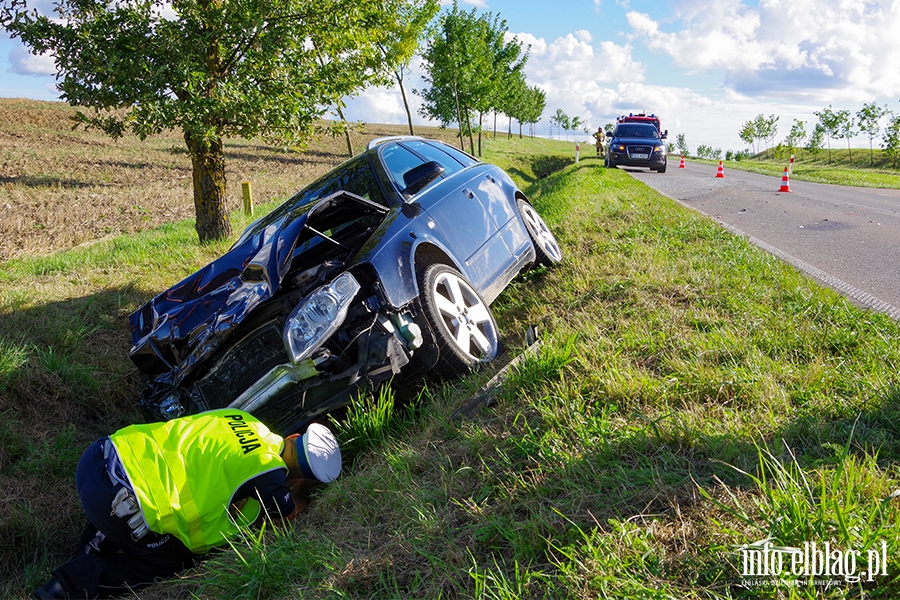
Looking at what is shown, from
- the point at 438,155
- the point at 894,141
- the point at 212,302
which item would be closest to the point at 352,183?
the point at 438,155

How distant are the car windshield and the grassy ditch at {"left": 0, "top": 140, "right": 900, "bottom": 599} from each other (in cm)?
1805

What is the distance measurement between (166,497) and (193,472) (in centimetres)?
15

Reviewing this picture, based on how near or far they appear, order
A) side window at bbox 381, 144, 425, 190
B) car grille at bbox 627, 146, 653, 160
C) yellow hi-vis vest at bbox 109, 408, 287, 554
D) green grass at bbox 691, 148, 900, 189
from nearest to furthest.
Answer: yellow hi-vis vest at bbox 109, 408, 287, 554, side window at bbox 381, 144, 425, 190, car grille at bbox 627, 146, 653, 160, green grass at bbox 691, 148, 900, 189

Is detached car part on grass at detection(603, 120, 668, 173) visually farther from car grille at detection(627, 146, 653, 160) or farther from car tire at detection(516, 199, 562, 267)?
car tire at detection(516, 199, 562, 267)

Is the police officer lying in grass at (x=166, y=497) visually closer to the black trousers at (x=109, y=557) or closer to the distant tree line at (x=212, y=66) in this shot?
the black trousers at (x=109, y=557)

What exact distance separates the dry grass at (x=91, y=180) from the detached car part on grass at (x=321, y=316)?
5.49 metres

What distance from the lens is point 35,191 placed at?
16625 millimetres

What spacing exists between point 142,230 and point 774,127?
72944mm

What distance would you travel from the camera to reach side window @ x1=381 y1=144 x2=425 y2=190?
4.83 metres

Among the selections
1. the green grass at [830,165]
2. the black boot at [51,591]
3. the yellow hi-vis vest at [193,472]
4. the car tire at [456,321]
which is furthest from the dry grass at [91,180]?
the green grass at [830,165]

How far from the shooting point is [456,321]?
3.96 meters

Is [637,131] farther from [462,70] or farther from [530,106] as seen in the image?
[530,106]

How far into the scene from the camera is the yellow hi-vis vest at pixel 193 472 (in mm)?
2645

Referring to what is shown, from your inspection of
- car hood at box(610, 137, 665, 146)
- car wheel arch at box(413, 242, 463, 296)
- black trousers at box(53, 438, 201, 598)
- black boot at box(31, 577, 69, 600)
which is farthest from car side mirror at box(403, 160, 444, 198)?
car hood at box(610, 137, 665, 146)
